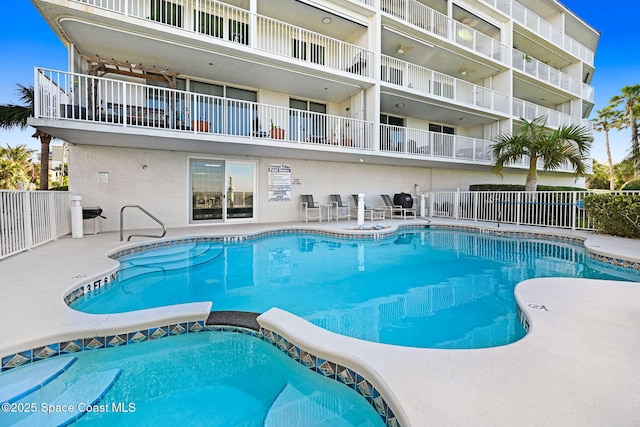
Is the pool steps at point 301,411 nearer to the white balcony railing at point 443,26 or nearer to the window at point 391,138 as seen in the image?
the window at point 391,138

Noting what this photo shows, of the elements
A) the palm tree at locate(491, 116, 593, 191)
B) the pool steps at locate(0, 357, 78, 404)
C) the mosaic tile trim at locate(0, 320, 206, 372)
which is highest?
the palm tree at locate(491, 116, 593, 191)

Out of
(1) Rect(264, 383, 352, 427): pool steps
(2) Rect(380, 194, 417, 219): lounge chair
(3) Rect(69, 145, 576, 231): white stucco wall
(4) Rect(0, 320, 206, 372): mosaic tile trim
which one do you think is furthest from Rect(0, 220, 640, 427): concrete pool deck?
(2) Rect(380, 194, 417, 219): lounge chair

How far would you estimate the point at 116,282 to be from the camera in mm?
4543

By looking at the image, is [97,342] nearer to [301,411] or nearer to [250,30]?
[301,411]

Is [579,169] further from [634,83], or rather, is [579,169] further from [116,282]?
[634,83]

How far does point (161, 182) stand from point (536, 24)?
19206 millimetres

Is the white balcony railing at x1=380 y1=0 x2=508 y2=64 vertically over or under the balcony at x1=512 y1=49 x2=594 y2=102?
over

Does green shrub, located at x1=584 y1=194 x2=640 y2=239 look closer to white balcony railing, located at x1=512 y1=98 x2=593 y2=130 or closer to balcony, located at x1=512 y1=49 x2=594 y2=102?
white balcony railing, located at x1=512 y1=98 x2=593 y2=130

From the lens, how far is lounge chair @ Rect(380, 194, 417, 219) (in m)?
12.7

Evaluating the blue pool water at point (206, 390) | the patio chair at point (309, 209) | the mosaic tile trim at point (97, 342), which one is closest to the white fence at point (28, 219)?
the mosaic tile trim at point (97, 342)

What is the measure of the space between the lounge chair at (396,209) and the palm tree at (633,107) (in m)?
13.6

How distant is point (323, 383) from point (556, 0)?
22218 millimetres

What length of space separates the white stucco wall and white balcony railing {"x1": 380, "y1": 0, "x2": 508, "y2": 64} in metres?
6.09

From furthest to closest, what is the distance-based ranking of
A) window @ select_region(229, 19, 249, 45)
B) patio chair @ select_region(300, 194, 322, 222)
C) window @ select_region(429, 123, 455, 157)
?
window @ select_region(429, 123, 455, 157)
patio chair @ select_region(300, 194, 322, 222)
window @ select_region(229, 19, 249, 45)
